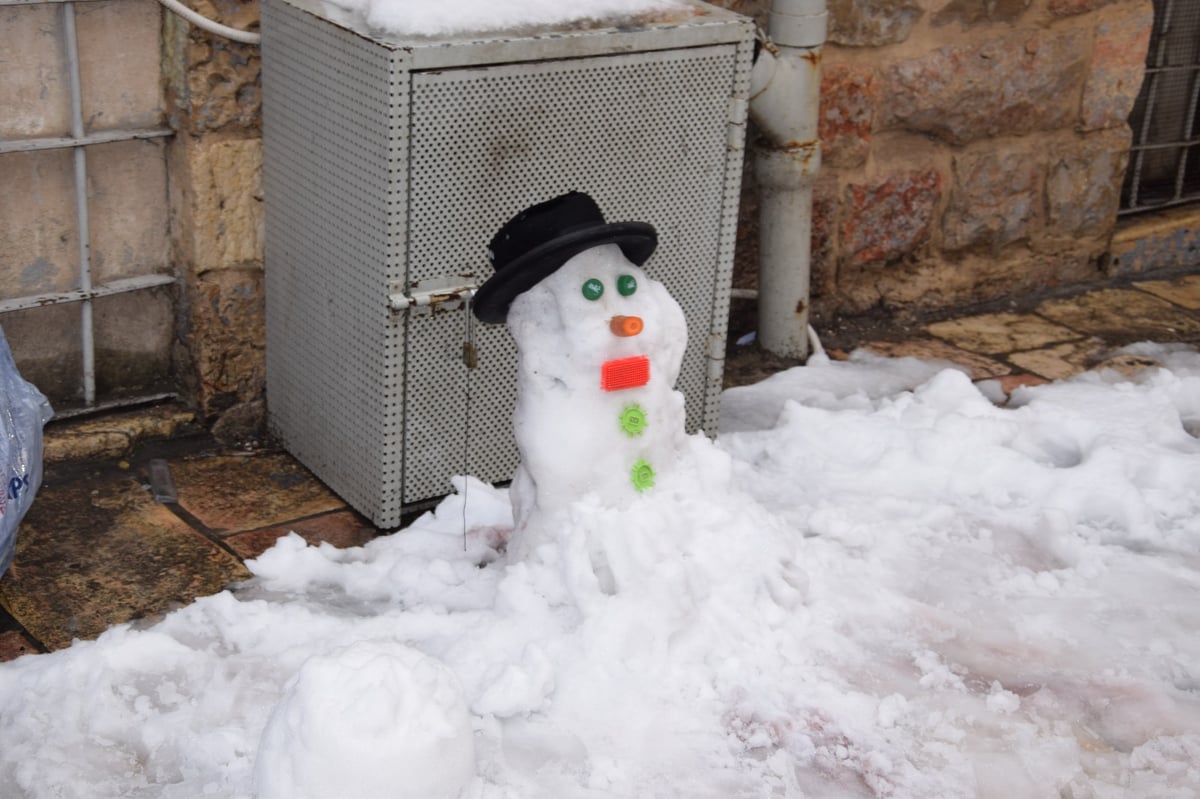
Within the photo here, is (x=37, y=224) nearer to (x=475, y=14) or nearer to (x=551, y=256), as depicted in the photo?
(x=475, y=14)

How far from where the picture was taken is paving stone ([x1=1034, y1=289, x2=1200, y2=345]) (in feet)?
17.3

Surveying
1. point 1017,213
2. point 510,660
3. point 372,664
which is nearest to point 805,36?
point 1017,213

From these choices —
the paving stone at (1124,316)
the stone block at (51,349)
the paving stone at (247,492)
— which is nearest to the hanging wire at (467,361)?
the paving stone at (247,492)

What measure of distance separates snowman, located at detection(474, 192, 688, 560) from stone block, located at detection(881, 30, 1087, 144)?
1.94 m

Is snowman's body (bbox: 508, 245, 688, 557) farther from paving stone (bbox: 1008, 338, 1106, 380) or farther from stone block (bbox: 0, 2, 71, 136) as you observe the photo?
paving stone (bbox: 1008, 338, 1106, 380)

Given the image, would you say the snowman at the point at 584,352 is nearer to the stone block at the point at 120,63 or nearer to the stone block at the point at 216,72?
the stone block at the point at 216,72

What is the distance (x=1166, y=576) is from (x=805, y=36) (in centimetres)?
176

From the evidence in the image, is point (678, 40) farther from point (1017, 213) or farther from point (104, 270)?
point (1017, 213)

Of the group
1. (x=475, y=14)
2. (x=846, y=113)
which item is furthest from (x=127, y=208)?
(x=846, y=113)

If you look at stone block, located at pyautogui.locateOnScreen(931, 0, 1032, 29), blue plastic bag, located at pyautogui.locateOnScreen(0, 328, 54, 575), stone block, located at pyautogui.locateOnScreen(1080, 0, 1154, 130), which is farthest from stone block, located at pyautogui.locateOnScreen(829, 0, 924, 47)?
blue plastic bag, located at pyautogui.locateOnScreen(0, 328, 54, 575)

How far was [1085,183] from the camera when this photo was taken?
5.47m

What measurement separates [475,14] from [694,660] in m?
1.49

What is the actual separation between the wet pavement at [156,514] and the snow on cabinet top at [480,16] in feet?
3.86

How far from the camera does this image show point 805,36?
4461mm
